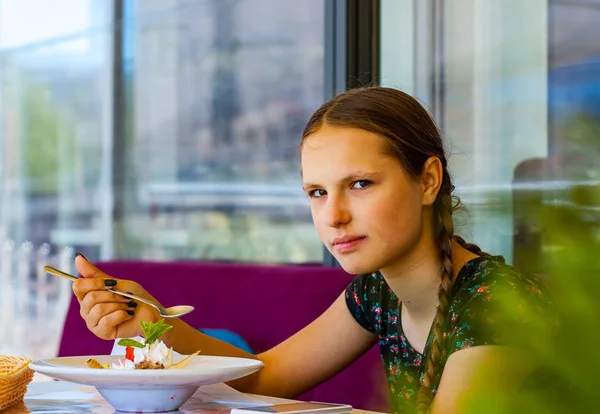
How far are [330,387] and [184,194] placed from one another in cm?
174

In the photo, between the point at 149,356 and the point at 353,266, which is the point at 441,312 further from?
the point at 149,356

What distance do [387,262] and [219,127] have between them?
2.19 meters

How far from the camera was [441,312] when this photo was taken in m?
1.31

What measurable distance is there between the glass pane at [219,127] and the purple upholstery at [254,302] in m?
0.82

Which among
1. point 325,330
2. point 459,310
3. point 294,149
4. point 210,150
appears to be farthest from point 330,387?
point 210,150

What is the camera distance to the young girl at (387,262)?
1.26 meters

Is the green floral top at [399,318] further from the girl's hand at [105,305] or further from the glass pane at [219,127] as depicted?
the glass pane at [219,127]

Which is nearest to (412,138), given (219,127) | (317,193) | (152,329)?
(317,193)

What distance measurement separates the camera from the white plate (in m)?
1.05

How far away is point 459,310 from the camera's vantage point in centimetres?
127

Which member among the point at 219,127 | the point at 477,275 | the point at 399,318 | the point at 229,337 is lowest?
the point at 229,337

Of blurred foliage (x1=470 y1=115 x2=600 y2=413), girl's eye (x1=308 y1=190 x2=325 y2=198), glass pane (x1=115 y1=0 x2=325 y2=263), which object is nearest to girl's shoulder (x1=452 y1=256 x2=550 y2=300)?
girl's eye (x1=308 y1=190 x2=325 y2=198)

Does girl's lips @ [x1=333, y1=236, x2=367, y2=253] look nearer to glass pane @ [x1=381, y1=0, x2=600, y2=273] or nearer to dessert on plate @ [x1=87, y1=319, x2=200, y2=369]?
dessert on plate @ [x1=87, y1=319, x2=200, y2=369]

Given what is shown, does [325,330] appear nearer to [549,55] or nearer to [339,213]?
[339,213]
